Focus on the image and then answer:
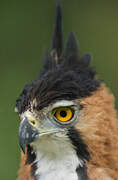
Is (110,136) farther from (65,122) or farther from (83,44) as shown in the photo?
(83,44)

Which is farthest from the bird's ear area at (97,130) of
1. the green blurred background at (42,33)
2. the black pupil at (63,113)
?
the green blurred background at (42,33)

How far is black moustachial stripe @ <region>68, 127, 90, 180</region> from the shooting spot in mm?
3221

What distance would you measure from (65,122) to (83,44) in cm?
437

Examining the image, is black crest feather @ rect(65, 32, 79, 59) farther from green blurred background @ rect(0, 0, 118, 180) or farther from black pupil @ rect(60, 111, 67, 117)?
green blurred background @ rect(0, 0, 118, 180)

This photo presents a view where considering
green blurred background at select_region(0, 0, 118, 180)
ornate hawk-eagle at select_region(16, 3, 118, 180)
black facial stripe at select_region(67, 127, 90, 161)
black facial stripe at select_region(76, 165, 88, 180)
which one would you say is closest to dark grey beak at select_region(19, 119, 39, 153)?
ornate hawk-eagle at select_region(16, 3, 118, 180)

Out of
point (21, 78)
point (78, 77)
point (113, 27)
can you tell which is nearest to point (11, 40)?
point (21, 78)

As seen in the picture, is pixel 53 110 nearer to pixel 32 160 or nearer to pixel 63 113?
pixel 63 113

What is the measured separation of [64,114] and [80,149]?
27cm

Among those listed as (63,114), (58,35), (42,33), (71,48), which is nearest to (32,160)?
(63,114)

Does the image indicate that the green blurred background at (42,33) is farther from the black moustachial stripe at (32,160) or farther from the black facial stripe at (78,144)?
the black facial stripe at (78,144)

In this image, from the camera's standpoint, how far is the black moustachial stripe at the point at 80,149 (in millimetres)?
3221

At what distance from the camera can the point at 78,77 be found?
3.34 metres

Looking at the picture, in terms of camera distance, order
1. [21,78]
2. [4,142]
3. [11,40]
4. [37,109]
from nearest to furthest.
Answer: [37,109]
[4,142]
[21,78]
[11,40]

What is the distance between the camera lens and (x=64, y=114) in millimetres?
3225
